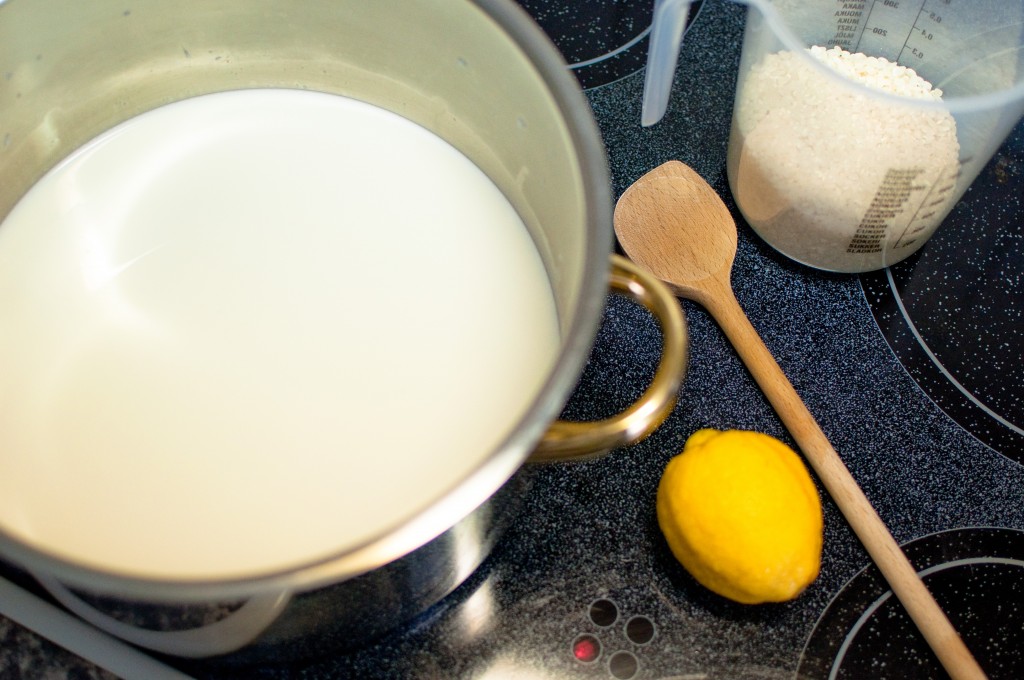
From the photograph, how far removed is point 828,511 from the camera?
0.84m

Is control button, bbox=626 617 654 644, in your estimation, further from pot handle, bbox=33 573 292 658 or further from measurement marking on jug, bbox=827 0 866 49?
measurement marking on jug, bbox=827 0 866 49

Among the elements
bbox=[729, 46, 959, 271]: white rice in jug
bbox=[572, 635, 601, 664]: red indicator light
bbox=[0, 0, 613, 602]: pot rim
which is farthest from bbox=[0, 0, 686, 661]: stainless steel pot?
bbox=[729, 46, 959, 271]: white rice in jug

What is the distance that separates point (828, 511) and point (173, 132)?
75 centimetres

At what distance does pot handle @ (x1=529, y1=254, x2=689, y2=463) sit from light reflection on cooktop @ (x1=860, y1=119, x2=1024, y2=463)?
39 cm

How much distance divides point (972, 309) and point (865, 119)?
261 millimetres

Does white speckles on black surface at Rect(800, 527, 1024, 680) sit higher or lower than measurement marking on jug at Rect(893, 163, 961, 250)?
lower

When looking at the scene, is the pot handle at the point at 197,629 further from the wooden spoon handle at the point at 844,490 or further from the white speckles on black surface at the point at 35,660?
the wooden spoon handle at the point at 844,490

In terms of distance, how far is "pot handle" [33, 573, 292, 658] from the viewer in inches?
23.2

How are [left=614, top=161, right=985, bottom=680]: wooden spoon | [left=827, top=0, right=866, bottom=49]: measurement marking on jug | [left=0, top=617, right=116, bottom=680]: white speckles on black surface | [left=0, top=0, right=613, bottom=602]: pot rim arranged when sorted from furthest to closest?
[left=827, top=0, right=866, bottom=49]: measurement marking on jug → [left=614, top=161, right=985, bottom=680]: wooden spoon → [left=0, top=617, right=116, bottom=680]: white speckles on black surface → [left=0, top=0, right=613, bottom=602]: pot rim

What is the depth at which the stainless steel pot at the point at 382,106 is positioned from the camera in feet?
1.77

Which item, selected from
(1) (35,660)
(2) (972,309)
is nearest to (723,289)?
(2) (972,309)

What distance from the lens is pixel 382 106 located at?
0.98m

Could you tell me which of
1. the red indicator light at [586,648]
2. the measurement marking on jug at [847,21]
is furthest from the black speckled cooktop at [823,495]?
the measurement marking on jug at [847,21]

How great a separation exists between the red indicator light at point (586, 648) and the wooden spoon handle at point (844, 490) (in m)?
0.25
